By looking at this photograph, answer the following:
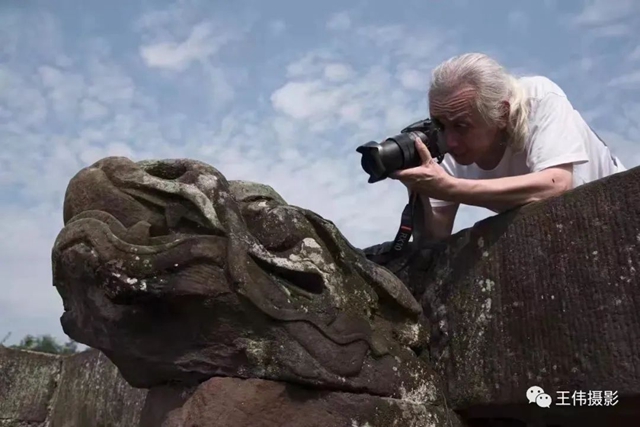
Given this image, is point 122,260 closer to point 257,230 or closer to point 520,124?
point 257,230

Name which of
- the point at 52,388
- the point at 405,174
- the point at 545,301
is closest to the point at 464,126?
the point at 405,174

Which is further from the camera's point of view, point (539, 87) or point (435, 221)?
point (435, 221)

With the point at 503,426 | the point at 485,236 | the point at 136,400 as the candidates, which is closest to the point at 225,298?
the point at 485,236

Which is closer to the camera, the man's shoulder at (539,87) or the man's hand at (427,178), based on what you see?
the man's hand at (427,178)

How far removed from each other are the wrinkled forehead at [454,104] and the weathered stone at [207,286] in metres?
0.64

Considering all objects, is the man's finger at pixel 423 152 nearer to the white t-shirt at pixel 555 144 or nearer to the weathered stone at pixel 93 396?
the white t-shirt at pixel 555 144

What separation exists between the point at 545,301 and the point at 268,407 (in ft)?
2.96

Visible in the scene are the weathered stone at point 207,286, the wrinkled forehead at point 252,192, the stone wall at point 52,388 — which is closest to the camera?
the weathered stone at point 207,286

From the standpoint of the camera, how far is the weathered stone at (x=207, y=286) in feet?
6.75

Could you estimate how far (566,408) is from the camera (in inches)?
86.0

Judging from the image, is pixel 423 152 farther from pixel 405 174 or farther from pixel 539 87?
pixel 539 87

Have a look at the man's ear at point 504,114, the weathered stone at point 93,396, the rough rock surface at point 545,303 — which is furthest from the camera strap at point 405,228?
the weathered stone at point 93,396

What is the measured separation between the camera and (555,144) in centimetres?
251

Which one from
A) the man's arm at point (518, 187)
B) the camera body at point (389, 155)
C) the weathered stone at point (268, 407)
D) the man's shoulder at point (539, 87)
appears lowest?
the weathered stone at point (268, 407)
